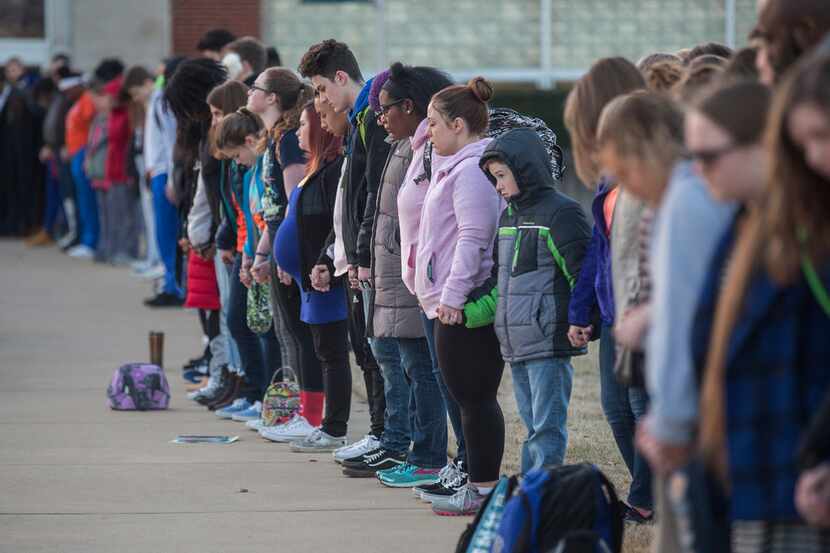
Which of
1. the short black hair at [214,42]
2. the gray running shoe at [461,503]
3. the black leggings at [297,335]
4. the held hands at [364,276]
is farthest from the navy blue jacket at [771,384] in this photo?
the short black hair at [214,42]

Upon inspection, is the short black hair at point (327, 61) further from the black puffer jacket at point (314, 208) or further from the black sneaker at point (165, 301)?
the black sneaker at point (165, 301)

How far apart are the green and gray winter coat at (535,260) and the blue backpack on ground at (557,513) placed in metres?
1.05

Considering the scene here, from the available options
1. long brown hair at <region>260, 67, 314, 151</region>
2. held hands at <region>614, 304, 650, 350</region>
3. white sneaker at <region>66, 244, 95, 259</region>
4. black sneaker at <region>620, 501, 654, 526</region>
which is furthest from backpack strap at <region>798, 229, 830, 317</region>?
white sneaker at <region>66, 244, 95, 259</region>

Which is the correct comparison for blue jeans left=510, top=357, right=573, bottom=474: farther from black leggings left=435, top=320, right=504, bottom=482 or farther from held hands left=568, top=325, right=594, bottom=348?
black leggings left=435, top=320, right=504, bottom=482

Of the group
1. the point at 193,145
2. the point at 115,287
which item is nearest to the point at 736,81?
the point at 193,145

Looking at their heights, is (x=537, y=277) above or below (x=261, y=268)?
→ above

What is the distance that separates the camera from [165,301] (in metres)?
13.8

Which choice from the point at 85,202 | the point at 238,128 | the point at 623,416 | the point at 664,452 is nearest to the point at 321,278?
the point at 238,128

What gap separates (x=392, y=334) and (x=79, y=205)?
12438mm

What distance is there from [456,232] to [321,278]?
1.36 meters

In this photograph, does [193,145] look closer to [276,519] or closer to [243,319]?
[243,319]

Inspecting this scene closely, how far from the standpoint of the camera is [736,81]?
3223 mm

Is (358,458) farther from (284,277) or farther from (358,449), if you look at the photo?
(284,277)

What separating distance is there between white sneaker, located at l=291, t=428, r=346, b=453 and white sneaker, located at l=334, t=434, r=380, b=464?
0.88ft
